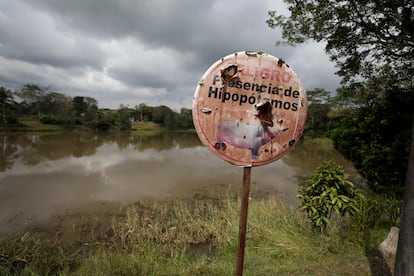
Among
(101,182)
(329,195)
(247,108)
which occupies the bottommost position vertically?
(101,182)

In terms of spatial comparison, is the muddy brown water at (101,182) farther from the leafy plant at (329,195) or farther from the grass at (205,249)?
the leafy plant at (329,195)

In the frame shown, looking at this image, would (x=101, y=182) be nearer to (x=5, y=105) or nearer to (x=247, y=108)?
(x=247, y=108)

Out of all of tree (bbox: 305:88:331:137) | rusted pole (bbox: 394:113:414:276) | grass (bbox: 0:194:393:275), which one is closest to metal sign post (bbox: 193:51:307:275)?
rusted pole (bbox: 394:113:414:276)

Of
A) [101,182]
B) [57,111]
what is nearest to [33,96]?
[57,111]

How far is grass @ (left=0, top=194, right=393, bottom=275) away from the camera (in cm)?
238

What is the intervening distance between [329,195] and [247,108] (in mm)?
2536

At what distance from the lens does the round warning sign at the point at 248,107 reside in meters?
1.03

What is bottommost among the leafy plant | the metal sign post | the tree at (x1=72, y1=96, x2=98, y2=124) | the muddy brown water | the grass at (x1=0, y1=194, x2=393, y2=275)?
the muddy brown water

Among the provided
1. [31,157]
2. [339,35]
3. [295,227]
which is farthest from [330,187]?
[31,157]

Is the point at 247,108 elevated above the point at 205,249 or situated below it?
above

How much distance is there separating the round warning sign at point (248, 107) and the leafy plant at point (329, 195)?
2.25 m

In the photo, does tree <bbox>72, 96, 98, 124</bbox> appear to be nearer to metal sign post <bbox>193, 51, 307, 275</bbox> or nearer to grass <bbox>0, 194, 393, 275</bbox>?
grass <bbox>0, 194, 393, 275</bbox>

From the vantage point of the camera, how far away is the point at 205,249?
360 centimetres

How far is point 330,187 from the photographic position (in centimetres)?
290
